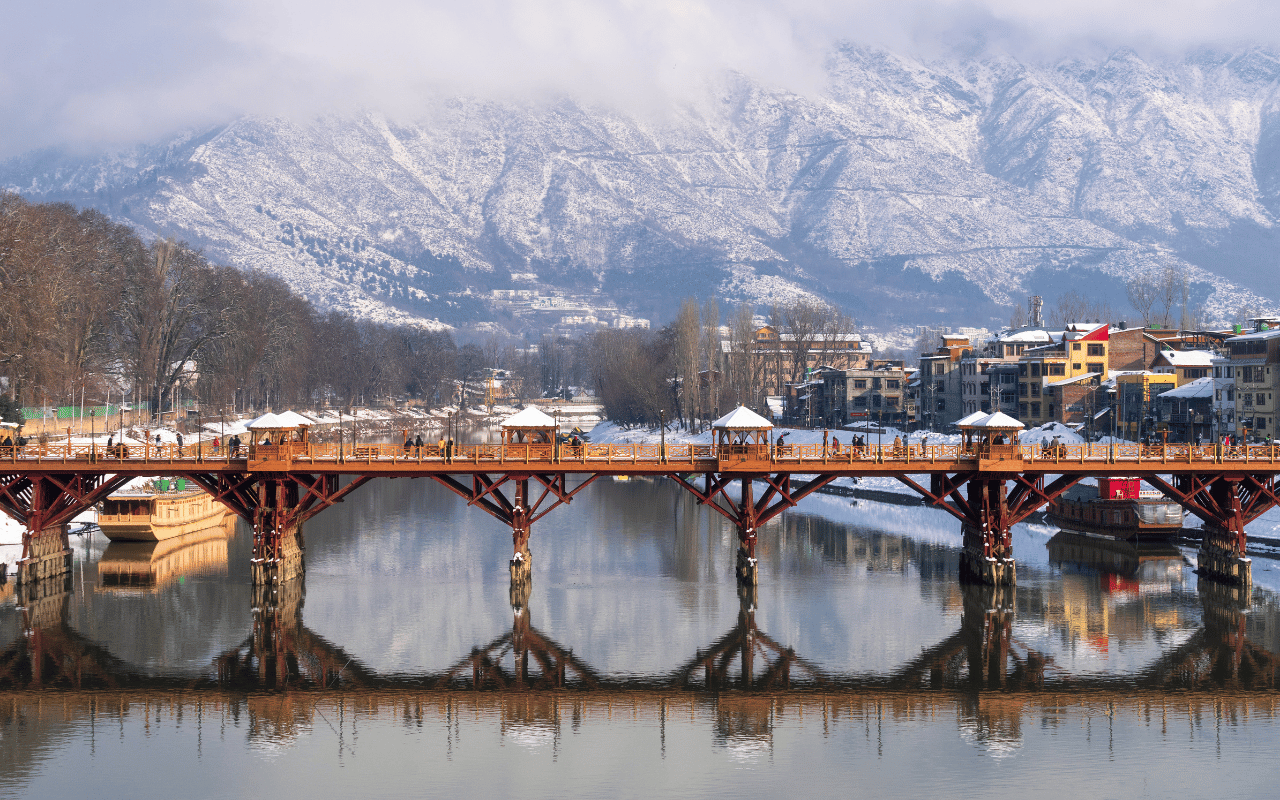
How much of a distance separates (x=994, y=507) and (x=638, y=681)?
27.9m

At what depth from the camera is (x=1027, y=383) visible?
6284 inches

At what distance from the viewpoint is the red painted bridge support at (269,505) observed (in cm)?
7200

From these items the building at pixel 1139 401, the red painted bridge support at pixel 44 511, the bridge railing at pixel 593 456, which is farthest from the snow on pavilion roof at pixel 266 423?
the building at pixel 1139 401

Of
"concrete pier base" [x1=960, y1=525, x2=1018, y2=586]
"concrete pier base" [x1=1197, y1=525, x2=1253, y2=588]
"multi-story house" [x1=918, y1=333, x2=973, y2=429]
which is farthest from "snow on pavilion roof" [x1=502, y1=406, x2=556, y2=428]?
"multi-story house" [x1=918, y1=333, x2=973, y2=429]

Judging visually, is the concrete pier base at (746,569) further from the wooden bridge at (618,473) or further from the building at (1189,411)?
the building at (1189,411)

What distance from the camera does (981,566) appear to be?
74.6 meters

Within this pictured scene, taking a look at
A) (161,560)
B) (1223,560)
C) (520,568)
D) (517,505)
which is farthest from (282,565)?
(1223,560)

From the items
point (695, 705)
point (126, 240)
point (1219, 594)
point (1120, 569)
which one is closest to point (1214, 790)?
point (695, 705)

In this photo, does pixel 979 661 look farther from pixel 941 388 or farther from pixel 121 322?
pixel 121 322

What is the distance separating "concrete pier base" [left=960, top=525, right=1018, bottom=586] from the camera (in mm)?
72750

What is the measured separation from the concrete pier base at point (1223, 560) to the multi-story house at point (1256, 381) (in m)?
48.5

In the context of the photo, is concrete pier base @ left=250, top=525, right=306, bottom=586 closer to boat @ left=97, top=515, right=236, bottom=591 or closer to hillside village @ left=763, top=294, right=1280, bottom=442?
boat @ left=97, top=515, right=236, bottom=591

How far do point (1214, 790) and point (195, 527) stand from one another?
249 ft

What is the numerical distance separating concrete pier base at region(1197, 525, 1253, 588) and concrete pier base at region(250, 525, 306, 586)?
5307cm
